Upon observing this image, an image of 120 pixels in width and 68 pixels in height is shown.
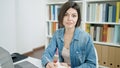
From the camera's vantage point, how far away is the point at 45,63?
137cm

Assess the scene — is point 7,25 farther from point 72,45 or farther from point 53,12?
point 72,45

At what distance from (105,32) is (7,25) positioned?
2121mm

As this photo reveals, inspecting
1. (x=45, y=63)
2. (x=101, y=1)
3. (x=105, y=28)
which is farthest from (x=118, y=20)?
(x=45, y=63)

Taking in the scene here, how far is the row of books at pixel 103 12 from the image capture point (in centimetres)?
243

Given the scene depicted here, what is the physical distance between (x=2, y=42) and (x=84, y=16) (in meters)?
1.91

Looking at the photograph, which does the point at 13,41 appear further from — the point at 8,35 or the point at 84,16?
the point at 84,16

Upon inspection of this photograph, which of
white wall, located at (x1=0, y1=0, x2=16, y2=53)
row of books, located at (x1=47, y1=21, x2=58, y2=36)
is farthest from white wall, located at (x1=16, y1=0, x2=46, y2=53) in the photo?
row of books, located at (x1=47, y1=21, x2=58, y2=36)

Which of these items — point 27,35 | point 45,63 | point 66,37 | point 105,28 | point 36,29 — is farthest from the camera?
point 36,29

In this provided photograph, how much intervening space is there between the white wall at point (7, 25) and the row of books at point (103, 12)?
5.96 feet

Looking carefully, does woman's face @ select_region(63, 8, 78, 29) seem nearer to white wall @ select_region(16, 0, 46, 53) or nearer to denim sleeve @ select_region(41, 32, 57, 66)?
denim sleeve @ select_region(41, 32, 57, 66)

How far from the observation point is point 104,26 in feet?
8.56

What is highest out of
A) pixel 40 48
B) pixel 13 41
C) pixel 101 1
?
pixel 101 1

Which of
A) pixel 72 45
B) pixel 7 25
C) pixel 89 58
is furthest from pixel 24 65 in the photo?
pixel 7 25

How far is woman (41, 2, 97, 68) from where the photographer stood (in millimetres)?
1331
